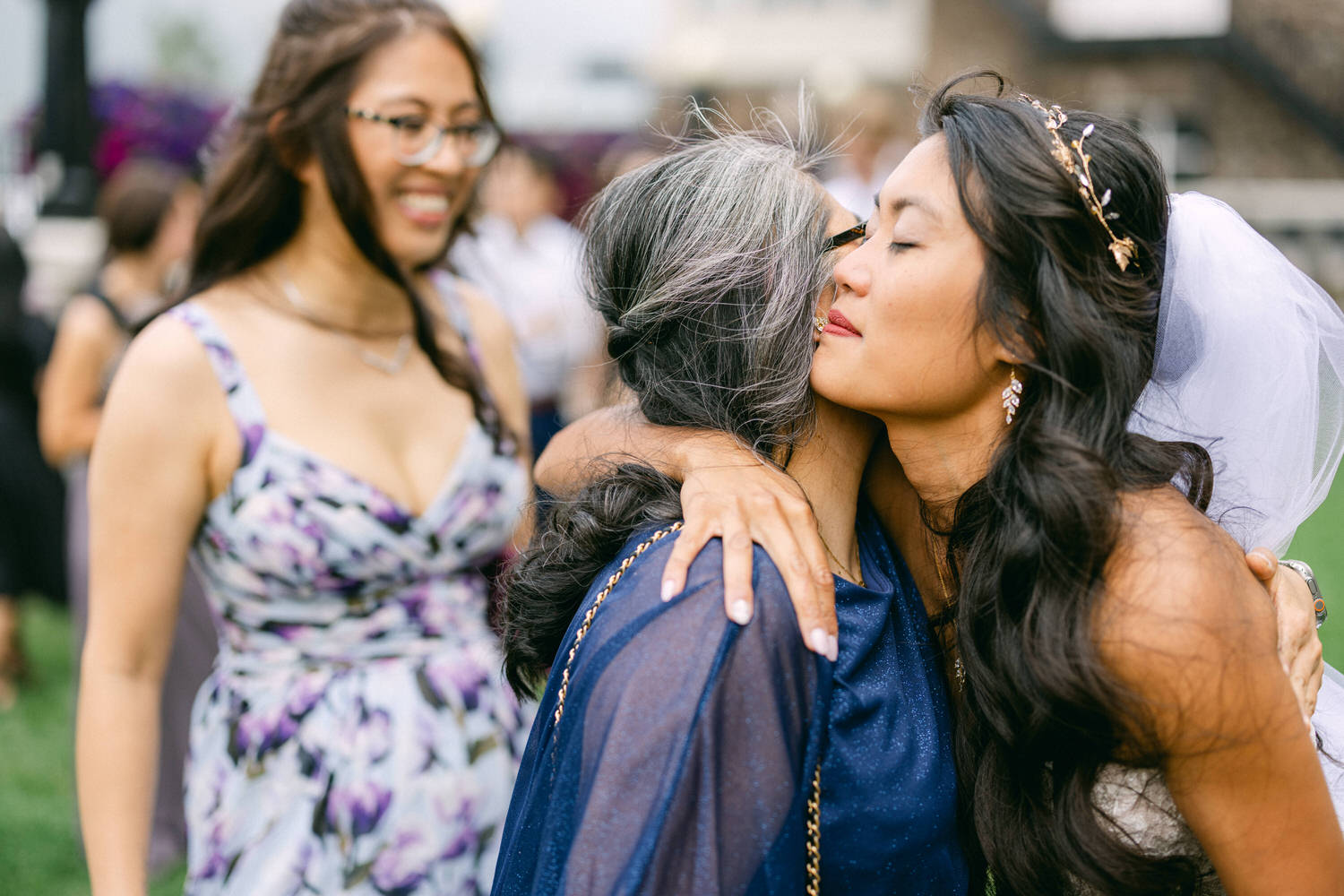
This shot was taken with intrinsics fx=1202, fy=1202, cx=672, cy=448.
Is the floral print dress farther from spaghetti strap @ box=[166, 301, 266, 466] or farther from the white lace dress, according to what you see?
the white lace dress

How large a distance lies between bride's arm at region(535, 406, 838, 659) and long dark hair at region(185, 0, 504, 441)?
0.88m

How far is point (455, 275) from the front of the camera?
126 inches

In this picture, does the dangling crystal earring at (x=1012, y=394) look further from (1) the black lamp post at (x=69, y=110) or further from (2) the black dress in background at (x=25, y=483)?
(1) the black lamp post at (x=69, y=110)

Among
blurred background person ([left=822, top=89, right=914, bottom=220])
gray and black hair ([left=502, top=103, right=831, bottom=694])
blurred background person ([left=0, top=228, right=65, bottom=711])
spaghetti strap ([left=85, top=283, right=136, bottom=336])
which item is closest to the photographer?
gray and black hair ([left=502, top=103, right=831, bottom=694])

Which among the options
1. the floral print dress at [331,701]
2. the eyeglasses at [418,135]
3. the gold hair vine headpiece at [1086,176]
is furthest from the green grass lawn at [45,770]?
the gold hair vine headpiece at [1086,176]

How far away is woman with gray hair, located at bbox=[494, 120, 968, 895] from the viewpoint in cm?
156

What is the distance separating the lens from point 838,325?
1997 mm

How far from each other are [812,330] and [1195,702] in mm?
816

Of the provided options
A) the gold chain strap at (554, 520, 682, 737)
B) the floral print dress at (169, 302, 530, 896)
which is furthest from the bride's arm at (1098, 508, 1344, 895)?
the floral print dress at (169, 302, 530, 896)

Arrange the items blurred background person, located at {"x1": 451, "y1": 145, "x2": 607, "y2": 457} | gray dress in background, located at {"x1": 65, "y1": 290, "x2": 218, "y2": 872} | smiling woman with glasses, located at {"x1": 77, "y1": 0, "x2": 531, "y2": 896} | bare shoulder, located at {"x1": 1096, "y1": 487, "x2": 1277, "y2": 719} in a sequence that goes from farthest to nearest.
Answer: blurred background person, located at {"x1": 451, "y1": 145, "x2": 607, "y2": 457}
gray dress in background, located at {"x1": 65, "y1": 290, "x2": 218, "y2": 872}
smiling woman with glasses, located at {"x1": 77, "y1": 0, "x2": 531, "y2": 896}
bare shoulder, located at {"x1": 1096, "y1": 487, "x2": 1277, "y2": 719}

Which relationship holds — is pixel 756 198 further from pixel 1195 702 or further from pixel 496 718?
Answer: pixel 496 718

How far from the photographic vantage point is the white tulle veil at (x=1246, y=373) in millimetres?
1963

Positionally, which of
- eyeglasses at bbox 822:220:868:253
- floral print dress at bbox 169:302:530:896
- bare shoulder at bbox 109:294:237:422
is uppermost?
eyeglasses at bbox 822:220:868:253

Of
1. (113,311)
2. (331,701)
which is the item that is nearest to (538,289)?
(113,311)
